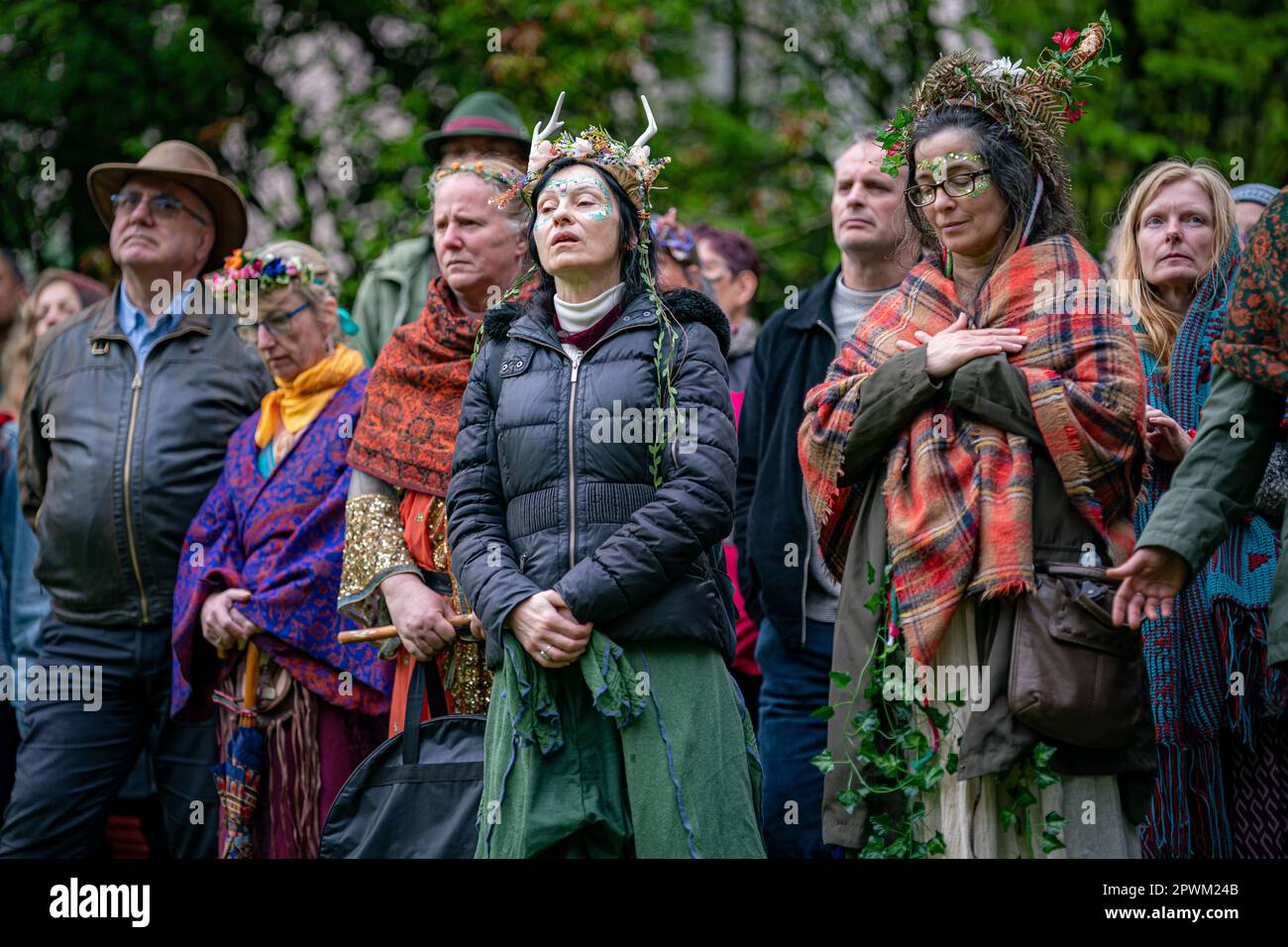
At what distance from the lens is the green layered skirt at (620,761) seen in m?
3.85

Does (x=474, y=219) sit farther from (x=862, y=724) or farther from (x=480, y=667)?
(x=862, y=724)

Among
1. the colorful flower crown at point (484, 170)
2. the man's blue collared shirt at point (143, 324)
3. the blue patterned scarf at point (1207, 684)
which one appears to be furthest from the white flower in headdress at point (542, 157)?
the man's blue collared shirt at point (143, 324)

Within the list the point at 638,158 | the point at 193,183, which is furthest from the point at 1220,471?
the point at 193,183

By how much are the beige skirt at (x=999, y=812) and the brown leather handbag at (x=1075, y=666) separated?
13 cm

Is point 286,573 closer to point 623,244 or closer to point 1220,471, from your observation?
point 623,244

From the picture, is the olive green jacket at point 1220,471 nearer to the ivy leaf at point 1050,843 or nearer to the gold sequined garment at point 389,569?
the ivy leaf at point 1050,843

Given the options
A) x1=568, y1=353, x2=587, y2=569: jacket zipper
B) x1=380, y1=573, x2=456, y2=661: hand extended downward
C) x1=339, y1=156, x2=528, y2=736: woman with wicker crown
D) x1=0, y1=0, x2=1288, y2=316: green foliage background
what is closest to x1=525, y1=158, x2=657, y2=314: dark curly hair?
x1=339, y1=156, x2=528, y2=736: woman with wicker crown

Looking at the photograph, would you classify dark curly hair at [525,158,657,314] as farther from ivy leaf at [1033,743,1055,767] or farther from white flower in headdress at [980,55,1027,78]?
ivy leaf at [1033,743,1055,767]

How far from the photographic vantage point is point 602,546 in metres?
3.95

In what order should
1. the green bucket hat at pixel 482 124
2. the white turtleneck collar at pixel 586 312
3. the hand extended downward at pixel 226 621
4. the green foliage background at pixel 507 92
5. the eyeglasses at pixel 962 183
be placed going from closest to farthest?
the eyeglasses at pixel 962 183
the white turtleneck collar at pixel 586 312
the hand extended downward at pixel 226 621
the green bucket hat at pixel 482 124
the green foliage background at pixel 507 92

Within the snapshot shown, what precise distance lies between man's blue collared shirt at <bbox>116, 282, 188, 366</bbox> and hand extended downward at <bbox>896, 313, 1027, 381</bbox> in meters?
3.06

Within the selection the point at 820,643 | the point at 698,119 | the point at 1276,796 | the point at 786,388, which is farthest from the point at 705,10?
the point at 1276,796

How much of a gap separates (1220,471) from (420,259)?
362 centimetres

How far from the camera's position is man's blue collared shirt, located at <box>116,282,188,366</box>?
579 cm
